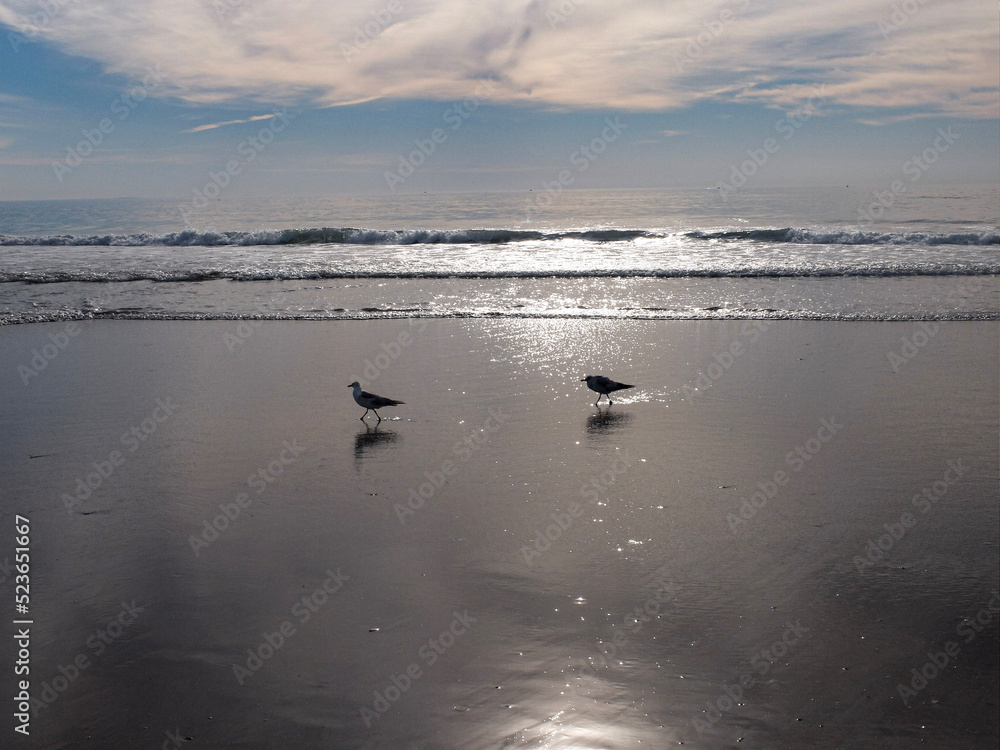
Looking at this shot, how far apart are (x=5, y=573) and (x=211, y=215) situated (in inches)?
1896

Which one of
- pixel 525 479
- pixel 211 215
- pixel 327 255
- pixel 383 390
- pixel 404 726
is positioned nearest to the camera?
pixel 404 726

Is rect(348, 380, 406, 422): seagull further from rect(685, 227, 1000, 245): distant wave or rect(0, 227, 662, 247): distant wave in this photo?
rect(0, 227, 662, 247): distant wave

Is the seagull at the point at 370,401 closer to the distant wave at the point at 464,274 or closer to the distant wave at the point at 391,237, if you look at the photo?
the distant wave at the point at 464,274

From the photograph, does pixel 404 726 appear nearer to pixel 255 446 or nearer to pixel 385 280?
pixel 255 446

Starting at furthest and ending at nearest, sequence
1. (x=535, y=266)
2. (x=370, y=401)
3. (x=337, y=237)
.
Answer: (x=337, y=237) < (x=535, y=266) < (x=370, y=401)

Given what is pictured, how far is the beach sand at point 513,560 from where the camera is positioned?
3.71m

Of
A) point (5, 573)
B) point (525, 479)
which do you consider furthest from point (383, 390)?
point (5, 573)

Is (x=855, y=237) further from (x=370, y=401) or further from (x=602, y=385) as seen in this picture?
(x=370, y=401)

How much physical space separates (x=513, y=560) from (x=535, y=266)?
18.6m

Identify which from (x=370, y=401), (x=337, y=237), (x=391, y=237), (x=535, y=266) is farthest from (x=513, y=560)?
(x=337, y=237)

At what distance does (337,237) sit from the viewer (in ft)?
107

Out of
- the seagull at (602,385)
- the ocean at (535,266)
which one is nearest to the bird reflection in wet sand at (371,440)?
the seagull at (602,385)

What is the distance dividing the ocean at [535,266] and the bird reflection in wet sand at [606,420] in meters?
6.52

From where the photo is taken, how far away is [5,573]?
505 centimetres
